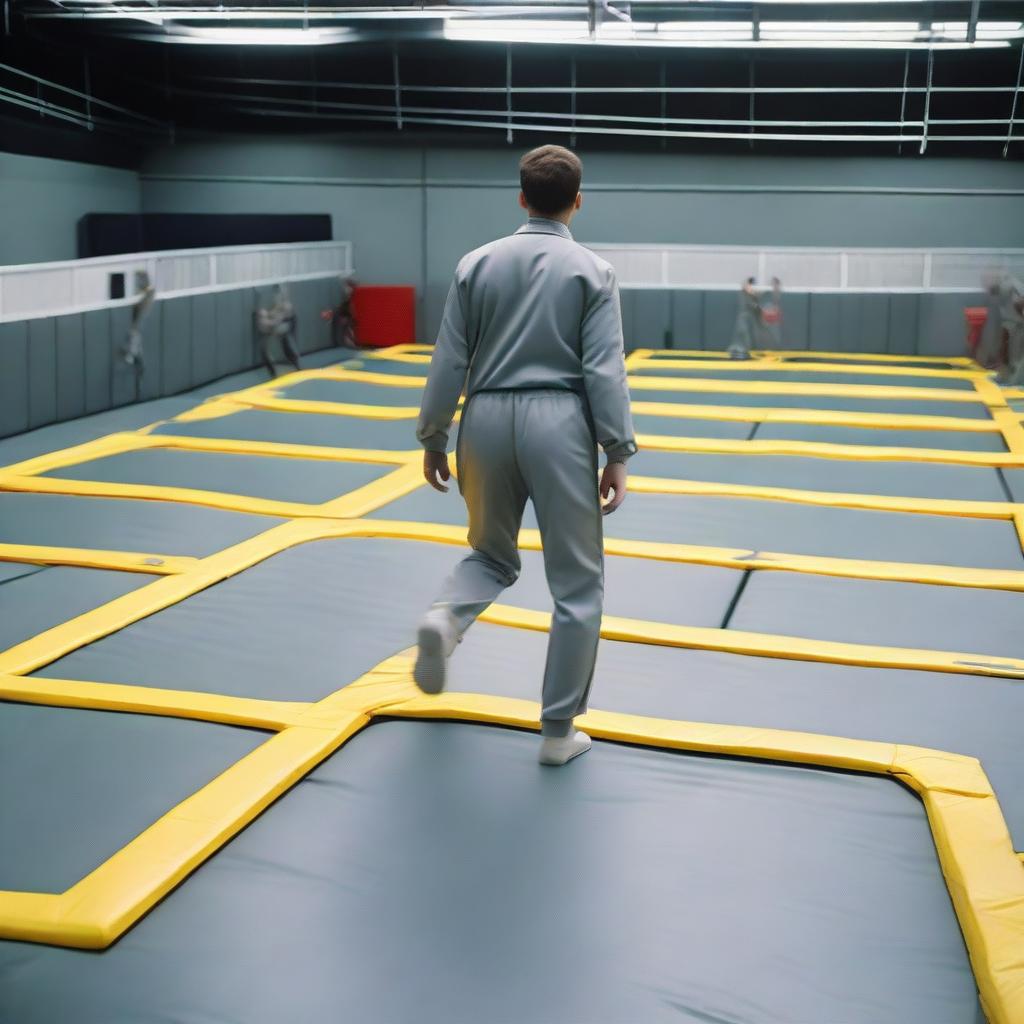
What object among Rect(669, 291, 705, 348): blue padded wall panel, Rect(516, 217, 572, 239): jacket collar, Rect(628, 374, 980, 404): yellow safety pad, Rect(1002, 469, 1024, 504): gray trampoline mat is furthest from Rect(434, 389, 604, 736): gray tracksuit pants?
Rect(669, 291, 705, 348): blue padded wall panel

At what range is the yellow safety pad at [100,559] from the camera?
Result: 4.45 metres

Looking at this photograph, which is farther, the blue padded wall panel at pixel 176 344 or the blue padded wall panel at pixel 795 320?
the blue padded wall panel at pixel 795 320

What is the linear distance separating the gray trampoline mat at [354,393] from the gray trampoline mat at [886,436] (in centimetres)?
238

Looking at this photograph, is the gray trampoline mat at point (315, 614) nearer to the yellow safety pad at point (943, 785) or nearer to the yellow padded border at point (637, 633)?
the yellow padded border at point (637, 633)

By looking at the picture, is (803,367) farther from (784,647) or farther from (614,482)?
(614,482)

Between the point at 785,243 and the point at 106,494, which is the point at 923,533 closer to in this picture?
the point at 106,494

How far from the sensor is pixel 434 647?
2.82 m

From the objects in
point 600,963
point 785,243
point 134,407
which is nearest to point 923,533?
point 600,963

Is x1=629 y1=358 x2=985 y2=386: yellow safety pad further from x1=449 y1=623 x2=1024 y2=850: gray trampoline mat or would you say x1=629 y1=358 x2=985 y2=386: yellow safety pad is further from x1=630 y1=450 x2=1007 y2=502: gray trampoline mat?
x1=449 y1=623 x2=1024 y2=850: gray trampoline mat

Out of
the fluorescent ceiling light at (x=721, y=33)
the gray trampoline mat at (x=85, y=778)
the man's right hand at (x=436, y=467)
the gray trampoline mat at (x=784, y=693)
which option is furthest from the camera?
the fluorescent ceiling light at (x=721, y=33)

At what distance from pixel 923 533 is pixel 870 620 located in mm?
1284

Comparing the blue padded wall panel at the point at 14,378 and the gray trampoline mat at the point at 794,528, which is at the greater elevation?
the blue padded wall panel at the point at 14,378

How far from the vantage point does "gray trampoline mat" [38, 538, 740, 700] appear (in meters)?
3.39

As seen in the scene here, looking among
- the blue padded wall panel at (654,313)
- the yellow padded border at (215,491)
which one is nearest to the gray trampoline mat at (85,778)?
the yellow padded border at (215,491)
